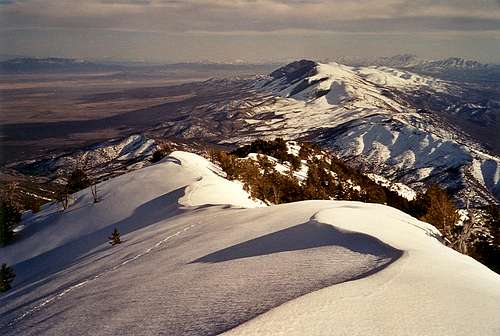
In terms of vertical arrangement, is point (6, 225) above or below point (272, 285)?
below

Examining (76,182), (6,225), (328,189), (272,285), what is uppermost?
(272,285)

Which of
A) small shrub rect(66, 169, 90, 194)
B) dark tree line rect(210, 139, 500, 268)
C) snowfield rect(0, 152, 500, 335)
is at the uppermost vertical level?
snowfield rect(0, 152, 500, 335)

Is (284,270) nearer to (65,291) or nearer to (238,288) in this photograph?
(238,288)

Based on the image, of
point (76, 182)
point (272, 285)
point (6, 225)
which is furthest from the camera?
point (76, 182)

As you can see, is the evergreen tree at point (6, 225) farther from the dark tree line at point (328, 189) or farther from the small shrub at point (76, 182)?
the dark tree line at point (328, 189)

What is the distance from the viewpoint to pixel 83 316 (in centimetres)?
1075

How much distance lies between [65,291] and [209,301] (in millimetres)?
7147

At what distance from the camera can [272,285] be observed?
32.7 feet

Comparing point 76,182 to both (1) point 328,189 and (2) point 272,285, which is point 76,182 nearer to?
(1) point 328,189

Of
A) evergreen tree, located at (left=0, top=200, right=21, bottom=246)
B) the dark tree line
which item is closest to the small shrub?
evergreen tree, located at (left=0, top=200, right=21, bottom=246)

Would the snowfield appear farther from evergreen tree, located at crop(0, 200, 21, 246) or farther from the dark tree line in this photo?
evergreen tree, located at crop(0, 200, 21, 246)

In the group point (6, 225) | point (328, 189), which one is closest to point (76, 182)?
point (6, 225)

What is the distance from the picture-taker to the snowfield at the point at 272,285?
7.95 meters

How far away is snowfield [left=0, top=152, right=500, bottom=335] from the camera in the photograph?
7.95 metres
